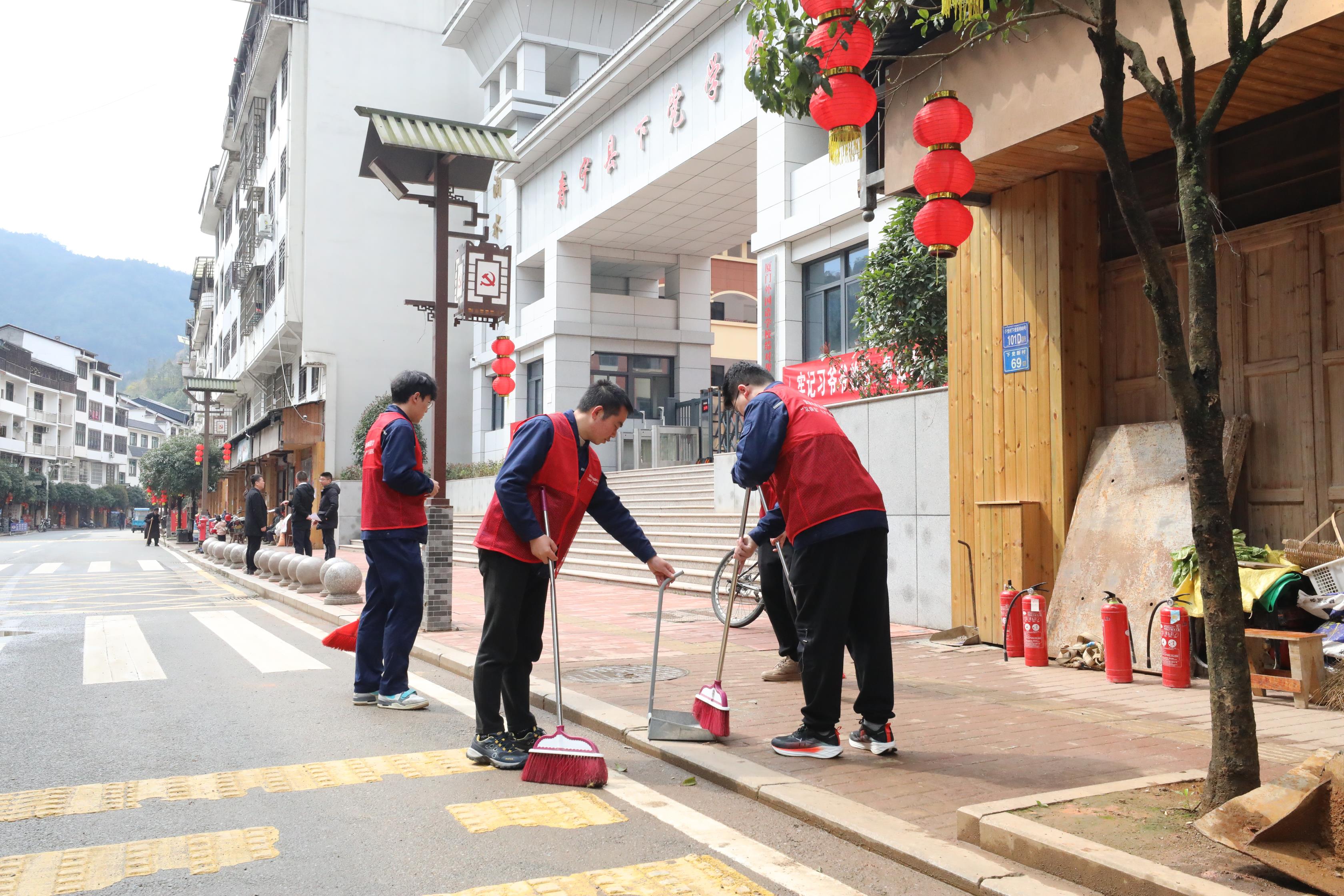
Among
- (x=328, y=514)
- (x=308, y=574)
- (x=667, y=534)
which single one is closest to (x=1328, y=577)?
(x=667, y=534)

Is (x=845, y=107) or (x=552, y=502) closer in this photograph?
(x=552, y=502)

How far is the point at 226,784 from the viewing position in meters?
4.53

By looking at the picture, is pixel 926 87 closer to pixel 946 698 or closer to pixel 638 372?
pixel 946 698

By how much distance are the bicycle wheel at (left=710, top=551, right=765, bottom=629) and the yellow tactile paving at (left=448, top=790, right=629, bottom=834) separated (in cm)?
573

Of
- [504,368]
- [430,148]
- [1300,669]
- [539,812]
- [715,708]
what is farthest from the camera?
[504,368]

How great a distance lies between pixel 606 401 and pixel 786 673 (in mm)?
2900

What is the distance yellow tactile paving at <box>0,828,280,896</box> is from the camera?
332cm

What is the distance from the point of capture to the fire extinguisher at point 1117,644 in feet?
21.9

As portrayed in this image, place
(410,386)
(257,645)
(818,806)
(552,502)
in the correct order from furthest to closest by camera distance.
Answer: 1. (257,645)
2. (410,386)
3. (552,502)
4. (818,806)

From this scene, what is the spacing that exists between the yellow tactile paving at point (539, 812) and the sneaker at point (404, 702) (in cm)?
212

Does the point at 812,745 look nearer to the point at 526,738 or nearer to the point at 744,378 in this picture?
the point at 526,738

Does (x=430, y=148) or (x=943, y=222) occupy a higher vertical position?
(x=430, y=148)

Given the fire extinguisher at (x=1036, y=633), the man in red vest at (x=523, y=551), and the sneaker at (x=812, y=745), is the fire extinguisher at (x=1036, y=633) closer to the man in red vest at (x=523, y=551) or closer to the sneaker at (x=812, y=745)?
the sneaker at (x=812, y=745)

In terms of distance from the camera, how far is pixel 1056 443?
802 centimetres
